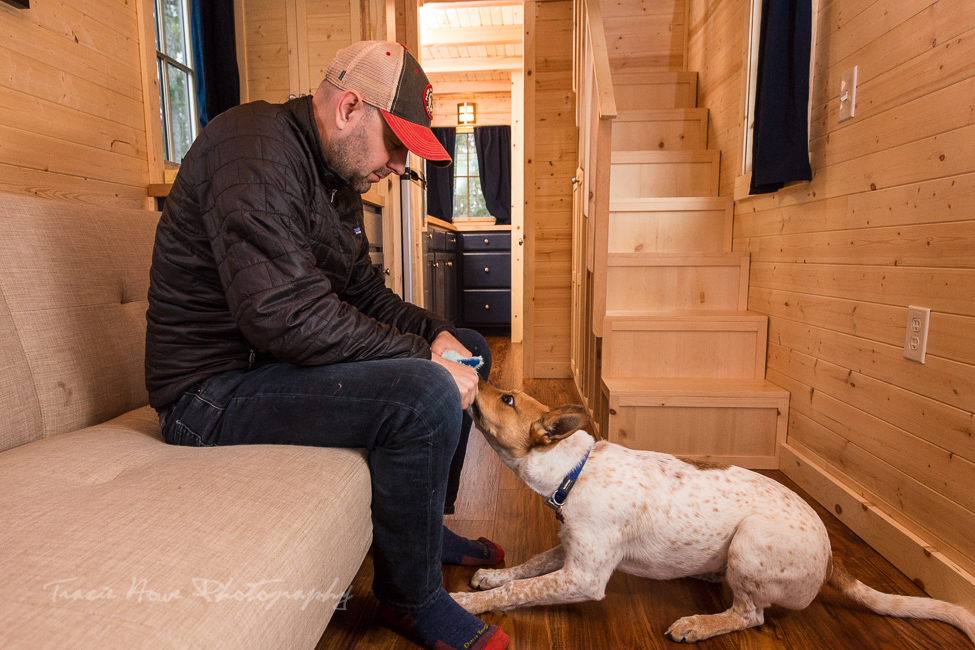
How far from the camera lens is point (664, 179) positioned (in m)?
3.15

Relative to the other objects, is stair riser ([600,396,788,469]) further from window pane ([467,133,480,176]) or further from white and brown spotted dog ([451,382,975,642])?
window pane ([467,133,480,176])

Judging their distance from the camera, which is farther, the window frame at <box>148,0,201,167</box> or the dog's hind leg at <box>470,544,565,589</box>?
the window frame at <box>148,0,201,167</box>

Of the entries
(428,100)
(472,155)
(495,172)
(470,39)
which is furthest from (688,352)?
(472,155)

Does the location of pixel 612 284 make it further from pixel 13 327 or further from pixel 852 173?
pixel 13 327

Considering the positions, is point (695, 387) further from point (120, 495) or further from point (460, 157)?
point (460, 157)

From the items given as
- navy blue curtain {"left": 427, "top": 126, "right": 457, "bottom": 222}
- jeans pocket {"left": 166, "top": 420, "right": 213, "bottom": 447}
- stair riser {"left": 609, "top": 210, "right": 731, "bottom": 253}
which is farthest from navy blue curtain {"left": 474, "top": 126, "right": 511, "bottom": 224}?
jeans pocket {"left": 166, "top": 420, "right": 213, "bottom": 447}

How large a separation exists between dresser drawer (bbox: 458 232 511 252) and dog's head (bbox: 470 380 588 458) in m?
5.03

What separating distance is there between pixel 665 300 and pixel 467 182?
5.53 m

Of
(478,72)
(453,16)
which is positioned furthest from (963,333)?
(478,72)

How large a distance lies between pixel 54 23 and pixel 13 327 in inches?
46.5

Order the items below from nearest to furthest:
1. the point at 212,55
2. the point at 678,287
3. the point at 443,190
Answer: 1. the point at 678,287
2. the point at 212,55
3. the point at 443,190

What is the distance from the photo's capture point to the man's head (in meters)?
1.19

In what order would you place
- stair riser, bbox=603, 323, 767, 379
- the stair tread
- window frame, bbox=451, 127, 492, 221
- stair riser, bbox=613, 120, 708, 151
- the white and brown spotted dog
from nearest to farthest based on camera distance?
the white and brown spotted dog → the stair tread → stair riser, bbox=603, 323, 767, 379 → stair riser, bbox=613, 120, 708, 151 → window frame, bbox=451, 127, 492, 221

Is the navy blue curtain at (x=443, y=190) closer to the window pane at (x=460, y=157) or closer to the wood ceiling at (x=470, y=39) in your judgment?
the window pane at (x=460, y=157)
